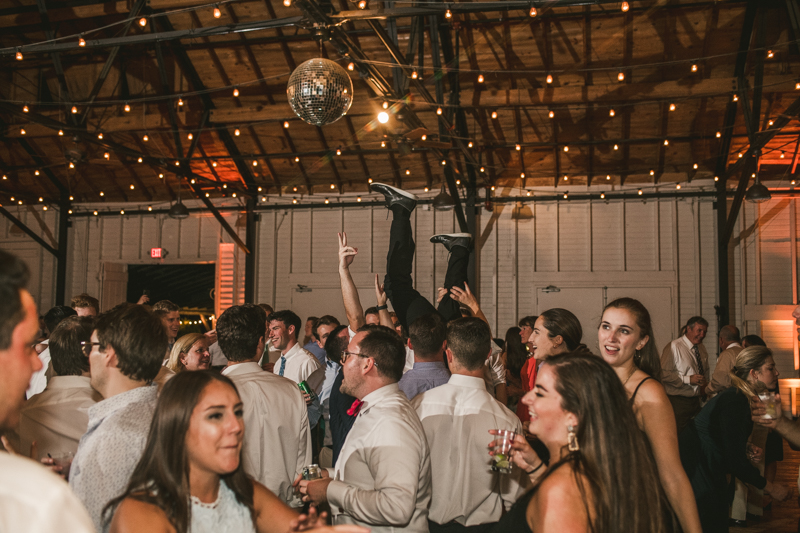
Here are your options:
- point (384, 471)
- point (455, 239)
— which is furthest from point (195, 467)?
point (455, 239)

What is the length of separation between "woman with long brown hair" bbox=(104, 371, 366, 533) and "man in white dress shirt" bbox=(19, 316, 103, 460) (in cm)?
103

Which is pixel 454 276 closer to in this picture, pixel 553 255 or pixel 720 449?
pixel 720 449

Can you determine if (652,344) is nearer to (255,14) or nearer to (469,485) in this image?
(469,485)

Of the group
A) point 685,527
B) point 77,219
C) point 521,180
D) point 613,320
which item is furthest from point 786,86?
point 77,219

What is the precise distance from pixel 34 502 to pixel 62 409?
187 centimetres

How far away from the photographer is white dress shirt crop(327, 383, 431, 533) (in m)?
2.12

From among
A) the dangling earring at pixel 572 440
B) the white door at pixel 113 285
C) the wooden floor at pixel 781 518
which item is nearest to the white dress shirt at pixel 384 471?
the dangling earring at pixel 572 440

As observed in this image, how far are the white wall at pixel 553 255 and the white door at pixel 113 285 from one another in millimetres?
159

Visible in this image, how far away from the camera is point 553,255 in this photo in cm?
1183

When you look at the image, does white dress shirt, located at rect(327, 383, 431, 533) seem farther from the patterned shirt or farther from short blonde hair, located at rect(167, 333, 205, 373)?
short blonde hair, located at rect(167, 333, 205, 373)

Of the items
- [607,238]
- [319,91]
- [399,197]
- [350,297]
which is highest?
[319,91]

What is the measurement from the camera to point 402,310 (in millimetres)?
4469

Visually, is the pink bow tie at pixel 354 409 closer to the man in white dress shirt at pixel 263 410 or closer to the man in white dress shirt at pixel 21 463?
the man in white dress shirt at pixel 263 410

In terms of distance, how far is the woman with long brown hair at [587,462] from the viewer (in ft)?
5.05
